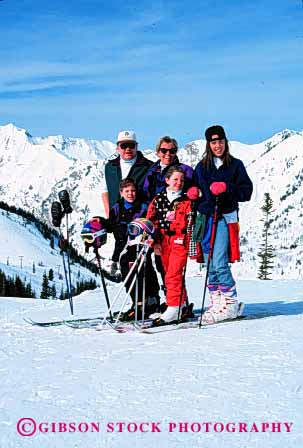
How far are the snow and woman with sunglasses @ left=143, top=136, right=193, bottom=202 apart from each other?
180 cm

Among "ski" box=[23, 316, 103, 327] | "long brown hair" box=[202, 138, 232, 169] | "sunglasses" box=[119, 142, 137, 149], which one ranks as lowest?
"ski" box=[23, 316, 103, 327]

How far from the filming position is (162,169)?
7621mm

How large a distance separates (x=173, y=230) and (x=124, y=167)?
3.81ft

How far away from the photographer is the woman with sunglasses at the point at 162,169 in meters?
7.43

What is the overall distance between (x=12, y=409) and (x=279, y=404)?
180cm

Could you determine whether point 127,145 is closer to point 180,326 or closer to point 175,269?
point 175,269

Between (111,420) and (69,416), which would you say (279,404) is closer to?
(111,420)

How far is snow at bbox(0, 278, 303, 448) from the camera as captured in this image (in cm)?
364

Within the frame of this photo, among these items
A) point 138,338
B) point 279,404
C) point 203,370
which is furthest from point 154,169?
point 279,404

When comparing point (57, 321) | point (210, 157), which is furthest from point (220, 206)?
point (57, 321)

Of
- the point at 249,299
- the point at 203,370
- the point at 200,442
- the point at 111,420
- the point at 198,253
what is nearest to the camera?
the point at 200,442

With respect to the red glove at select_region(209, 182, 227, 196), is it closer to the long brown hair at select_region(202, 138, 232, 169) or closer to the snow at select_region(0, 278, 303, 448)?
the long brown hair at select_region(202, 138, 232, 169)

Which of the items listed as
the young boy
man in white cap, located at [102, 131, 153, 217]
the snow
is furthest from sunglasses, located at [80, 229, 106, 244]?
the snow

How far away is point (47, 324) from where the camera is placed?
781 centimetres
